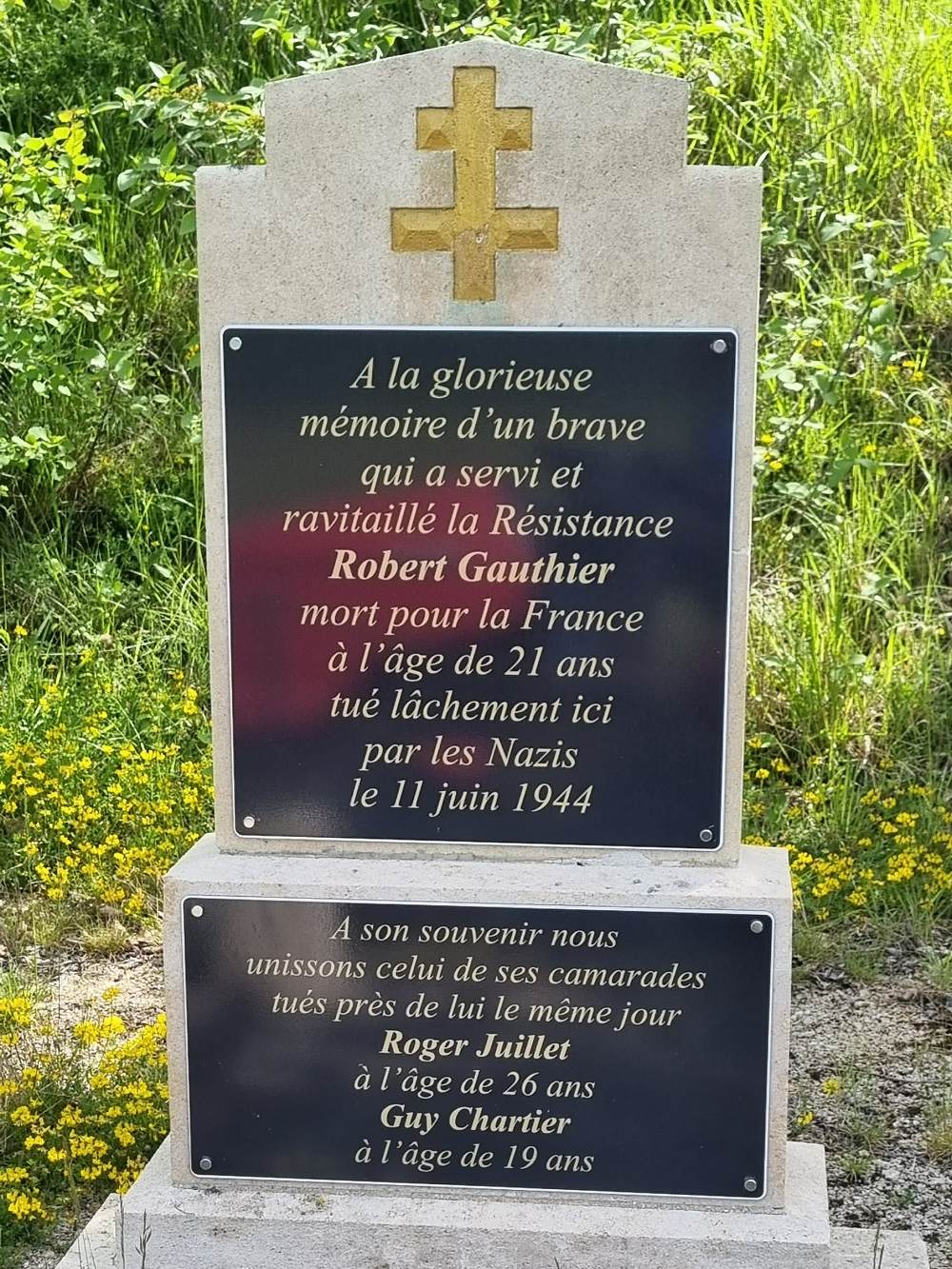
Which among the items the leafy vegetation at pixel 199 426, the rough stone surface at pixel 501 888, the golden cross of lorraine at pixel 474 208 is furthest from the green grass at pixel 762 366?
the golden cross of lorraine at pixel 474 208

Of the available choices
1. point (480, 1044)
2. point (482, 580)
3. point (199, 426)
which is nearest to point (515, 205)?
point (482, 580)

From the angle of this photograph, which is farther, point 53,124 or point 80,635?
point 53,124

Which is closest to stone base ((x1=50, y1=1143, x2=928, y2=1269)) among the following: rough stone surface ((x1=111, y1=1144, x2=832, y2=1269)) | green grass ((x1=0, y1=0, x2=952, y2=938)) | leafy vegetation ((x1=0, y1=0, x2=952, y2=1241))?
rough stone surface ((x1=111, y1=1144, x2=832, y2=1269))

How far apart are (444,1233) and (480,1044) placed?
1.01 feet

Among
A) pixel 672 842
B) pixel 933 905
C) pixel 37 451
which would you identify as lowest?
pixel 933 905

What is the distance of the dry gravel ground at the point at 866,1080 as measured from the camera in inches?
123

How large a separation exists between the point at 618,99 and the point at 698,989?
1437 mm

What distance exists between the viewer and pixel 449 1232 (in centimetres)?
259

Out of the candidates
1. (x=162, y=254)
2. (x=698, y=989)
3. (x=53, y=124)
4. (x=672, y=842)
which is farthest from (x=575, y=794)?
(x=53, y=124)

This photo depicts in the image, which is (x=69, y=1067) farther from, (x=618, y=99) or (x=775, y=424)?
(x=775, y=424)

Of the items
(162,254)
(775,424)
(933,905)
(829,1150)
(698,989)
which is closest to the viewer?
(698,989)

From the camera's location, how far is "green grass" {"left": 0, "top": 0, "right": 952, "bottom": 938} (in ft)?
15.0

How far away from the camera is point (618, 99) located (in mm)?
2416

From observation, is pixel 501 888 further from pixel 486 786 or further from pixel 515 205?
pixel 515 205
